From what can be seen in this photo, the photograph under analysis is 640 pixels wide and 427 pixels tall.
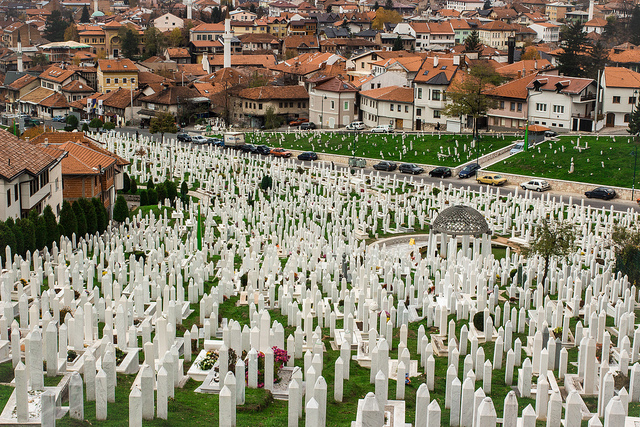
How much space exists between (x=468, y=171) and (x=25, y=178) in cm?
3167

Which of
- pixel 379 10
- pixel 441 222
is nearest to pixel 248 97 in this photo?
pixel 441 222

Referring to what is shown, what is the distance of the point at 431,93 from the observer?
242 ft

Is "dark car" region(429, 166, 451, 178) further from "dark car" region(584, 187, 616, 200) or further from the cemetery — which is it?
the cemetery

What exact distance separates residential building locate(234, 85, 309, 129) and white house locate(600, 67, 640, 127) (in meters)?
31.5

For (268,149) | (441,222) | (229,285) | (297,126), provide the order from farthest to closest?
(297,126), (268,149), (441,222), (229,285)

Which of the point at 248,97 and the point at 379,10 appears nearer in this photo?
the point at 248,97

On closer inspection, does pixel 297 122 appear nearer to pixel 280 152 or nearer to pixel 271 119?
pixel 271 119

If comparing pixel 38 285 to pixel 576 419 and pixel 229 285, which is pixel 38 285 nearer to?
pixel 229 285

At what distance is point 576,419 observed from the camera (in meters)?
13.3

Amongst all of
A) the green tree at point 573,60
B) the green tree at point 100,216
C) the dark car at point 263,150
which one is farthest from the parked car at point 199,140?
the green tree at point 100,216

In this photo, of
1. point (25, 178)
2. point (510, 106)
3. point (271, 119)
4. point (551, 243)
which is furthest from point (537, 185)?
point (271, 119)

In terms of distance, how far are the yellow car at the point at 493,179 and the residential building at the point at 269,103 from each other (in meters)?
32.3

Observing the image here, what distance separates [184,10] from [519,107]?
13718cm

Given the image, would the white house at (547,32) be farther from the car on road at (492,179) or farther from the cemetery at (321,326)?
the cemetery at (321,326)
